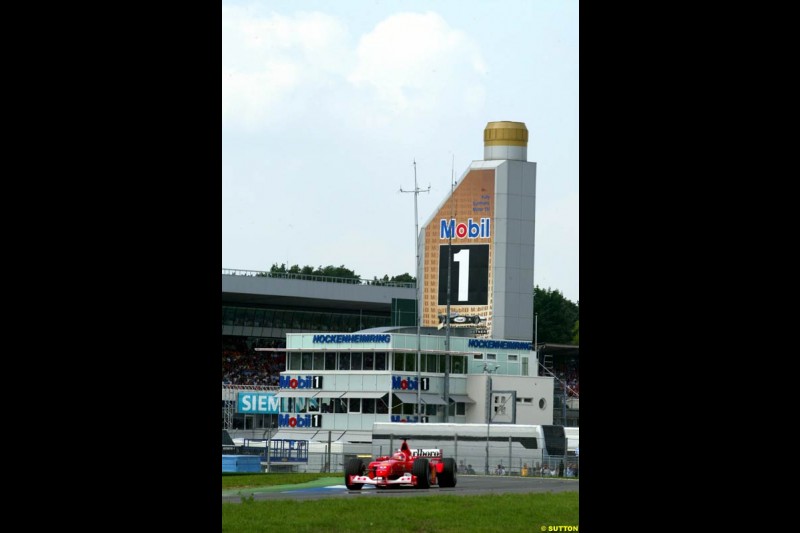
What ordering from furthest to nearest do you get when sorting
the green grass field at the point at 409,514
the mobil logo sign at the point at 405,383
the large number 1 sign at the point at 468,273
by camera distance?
→ the large number 1 sign at the point at 468,273 → the mobil logo sign at the point at 405,383 → the green grass field at the point at 409,514

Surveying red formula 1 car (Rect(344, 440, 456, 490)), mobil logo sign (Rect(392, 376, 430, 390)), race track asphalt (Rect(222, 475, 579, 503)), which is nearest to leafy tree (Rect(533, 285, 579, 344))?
mobil logo sign (Rect(392, 376, 430, 390))

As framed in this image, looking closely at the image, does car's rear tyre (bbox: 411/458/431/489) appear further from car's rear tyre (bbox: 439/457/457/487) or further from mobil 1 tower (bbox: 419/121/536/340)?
mobil 1 tower (bbox: 419/121/536/340)

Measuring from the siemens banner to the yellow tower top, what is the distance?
49.8 ft

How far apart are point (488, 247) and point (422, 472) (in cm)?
Answer: 3269

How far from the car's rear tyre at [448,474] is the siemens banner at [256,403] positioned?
2341 centimetres

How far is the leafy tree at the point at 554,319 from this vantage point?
216ft

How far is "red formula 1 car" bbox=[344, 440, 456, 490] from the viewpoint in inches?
663

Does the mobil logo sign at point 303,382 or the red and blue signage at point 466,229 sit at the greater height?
the red and blue signage at point 466,229

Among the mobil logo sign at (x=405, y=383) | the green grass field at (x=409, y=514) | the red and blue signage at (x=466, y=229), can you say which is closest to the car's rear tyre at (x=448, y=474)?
the green grass field at (x=409, y=514)

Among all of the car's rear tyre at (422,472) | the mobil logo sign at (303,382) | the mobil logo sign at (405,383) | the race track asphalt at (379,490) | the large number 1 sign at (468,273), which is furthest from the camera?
the large number 1 sign at (468,273)

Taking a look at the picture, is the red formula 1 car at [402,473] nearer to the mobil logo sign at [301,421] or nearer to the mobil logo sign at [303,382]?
the mobil logo sign at [301,421]

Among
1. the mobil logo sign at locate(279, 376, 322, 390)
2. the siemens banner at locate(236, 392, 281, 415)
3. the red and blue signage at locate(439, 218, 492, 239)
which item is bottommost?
the siemens banner at locate(236, 392, 281, 415)

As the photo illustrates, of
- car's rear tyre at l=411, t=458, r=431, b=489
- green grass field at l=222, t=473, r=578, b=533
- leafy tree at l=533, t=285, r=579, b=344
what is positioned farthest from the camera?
leafy tree at l=533, t=285, r=579, b=344
